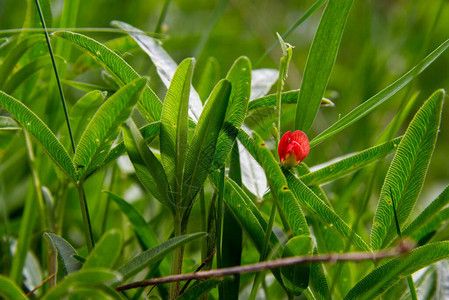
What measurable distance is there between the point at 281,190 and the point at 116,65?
251 mm

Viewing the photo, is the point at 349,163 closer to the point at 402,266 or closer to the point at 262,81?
the point at 402,266

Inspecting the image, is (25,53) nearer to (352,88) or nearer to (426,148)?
(426,148)

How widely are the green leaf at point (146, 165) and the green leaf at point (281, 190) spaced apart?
0.35 feet

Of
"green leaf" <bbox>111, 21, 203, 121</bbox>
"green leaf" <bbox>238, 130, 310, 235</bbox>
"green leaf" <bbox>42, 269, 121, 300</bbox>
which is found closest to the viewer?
"green leaf" <bbox>42, 269, 121, 300</bbox>

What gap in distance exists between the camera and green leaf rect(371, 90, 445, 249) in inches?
20.5

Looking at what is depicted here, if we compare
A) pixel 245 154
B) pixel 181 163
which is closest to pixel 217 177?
pixel 181 163

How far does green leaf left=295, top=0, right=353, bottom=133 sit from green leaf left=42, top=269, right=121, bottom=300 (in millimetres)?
300

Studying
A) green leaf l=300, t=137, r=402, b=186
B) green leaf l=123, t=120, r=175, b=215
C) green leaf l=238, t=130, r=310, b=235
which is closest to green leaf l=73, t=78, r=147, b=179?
green leaf l=123, t=120, r=175, b=215

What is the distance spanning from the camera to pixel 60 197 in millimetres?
791

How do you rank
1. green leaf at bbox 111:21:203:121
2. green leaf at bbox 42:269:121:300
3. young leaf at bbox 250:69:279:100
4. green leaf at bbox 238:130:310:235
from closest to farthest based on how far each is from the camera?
1. green leaf at bbox 42:269:121:300
2. green leaf at bbox 238:130:310:235
3. green leaf at bbox 111:21:203:121
4. young leaf at bbox 250:69:279:100

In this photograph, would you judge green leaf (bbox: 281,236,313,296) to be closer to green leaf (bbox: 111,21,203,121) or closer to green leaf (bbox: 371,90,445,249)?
green leaf (bbox: 371,90,445,249)

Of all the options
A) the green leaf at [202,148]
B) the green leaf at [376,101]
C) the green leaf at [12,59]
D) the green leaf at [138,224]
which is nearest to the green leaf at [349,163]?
the green leaf at [376,101]

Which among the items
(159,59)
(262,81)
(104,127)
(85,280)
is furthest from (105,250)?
(262,81)

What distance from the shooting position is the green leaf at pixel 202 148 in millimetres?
508
